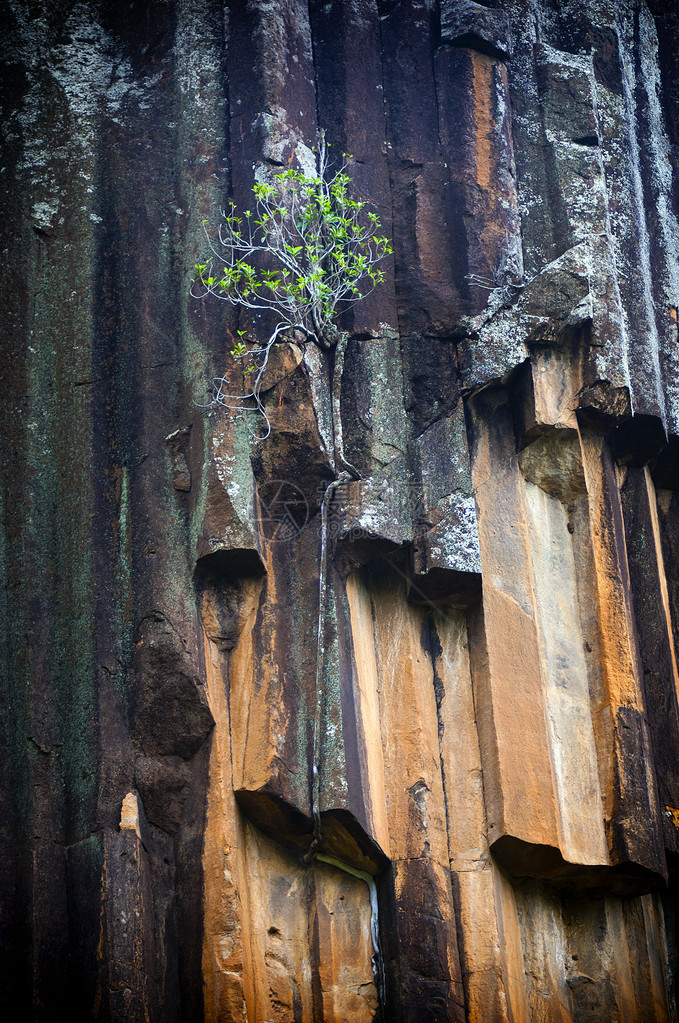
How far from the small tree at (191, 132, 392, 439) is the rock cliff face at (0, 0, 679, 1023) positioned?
12 cm

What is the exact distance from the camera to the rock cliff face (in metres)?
7.71

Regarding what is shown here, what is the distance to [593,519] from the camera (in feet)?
28.6

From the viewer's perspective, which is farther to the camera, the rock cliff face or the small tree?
the small tree

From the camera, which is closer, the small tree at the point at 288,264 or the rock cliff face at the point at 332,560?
the rock cliff face at the point at 332,560

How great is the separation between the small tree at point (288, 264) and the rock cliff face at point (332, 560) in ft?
Answer: 0.38

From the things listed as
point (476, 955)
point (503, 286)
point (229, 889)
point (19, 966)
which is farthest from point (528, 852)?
point (503, 286)

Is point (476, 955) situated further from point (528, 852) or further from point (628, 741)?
point (628, 741)

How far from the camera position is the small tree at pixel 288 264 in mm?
8391

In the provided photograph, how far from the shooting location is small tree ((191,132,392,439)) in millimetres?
8391

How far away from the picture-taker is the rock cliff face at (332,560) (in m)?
7.71

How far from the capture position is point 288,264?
8484 mm

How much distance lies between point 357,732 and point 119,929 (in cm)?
158

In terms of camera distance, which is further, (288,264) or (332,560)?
(288,264)

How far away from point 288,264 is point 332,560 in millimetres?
1686
